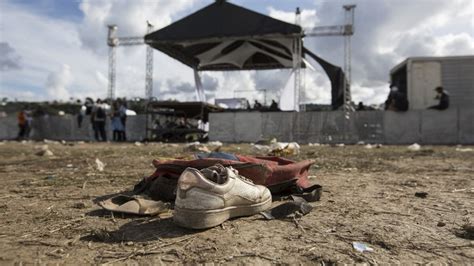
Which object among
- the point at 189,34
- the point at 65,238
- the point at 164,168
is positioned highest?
the point at 189,34

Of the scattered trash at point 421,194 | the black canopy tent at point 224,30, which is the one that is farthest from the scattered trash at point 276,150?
the black canopy tent at point 224,30

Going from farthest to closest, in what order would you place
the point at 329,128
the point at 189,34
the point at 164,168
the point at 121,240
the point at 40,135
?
the point at 40,135, the point at 189,34, the point at 329,128, the point at 164,168, the point at 121,240

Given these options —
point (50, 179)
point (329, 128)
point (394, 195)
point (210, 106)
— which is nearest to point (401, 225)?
point (394, 195)

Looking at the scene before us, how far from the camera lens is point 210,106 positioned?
61.5ft

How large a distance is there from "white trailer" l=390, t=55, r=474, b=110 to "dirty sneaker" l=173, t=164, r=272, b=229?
17.5 m

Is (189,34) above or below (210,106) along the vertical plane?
above

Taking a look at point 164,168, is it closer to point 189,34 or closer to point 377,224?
point 377,224

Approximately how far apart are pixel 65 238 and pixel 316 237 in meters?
1.32

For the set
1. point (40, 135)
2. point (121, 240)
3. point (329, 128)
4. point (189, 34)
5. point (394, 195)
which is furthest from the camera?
point (40, 135)

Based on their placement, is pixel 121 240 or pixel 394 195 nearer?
pixel 121 240

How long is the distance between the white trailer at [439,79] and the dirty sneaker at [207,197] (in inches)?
691

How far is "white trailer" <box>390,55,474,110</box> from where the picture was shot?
18.0 m

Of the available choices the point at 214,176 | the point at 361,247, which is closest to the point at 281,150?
the point at 214,176

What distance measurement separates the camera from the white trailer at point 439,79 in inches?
707
